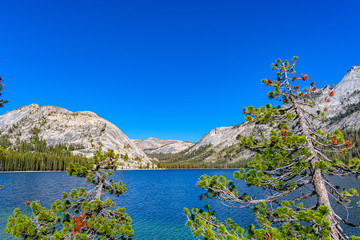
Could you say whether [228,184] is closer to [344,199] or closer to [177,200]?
[344,199]

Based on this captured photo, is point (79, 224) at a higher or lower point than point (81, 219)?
lower

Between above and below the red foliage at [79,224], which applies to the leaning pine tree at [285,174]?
above

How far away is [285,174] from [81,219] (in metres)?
11.7

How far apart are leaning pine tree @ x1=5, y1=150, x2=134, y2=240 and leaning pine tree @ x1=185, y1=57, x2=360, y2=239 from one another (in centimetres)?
582

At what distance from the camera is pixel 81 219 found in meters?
11.9

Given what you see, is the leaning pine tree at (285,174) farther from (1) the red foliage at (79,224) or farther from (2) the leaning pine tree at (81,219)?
(1) the red foliage at (79,224)

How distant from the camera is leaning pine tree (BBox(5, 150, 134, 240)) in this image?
1096 cm

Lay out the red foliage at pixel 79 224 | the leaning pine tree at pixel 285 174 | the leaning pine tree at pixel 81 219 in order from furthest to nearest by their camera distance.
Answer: the red foliage at pixel 79 224, the leaning pine tree at pixel 81 219, the leaning pine tree at pixel 285 174

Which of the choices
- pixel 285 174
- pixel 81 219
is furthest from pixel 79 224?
pixel 285 174

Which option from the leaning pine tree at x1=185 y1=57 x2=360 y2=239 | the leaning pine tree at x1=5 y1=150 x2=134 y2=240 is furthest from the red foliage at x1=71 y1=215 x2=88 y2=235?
the leaning pine tree at x1=185 y1=57 x2=360 y2=239

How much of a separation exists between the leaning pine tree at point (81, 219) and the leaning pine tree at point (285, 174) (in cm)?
582

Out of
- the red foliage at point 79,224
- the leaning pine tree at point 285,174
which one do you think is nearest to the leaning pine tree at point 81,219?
the red foliage at point 79,224

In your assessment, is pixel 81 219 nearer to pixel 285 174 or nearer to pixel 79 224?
pixel 79 224

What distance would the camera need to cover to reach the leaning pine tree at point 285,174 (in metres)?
8.09
